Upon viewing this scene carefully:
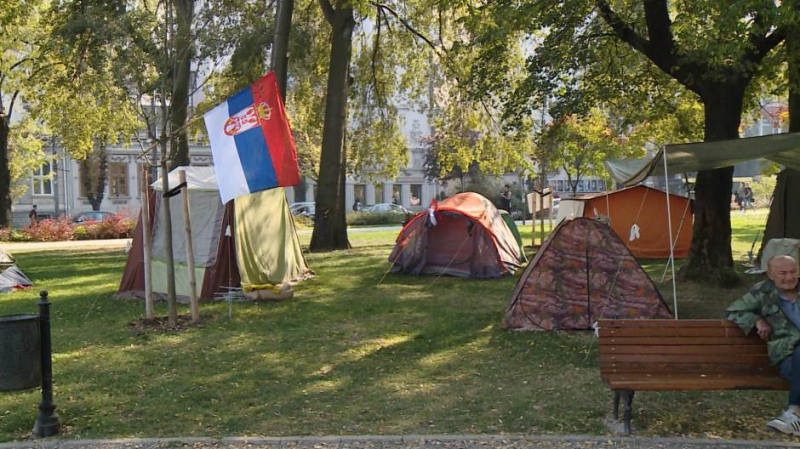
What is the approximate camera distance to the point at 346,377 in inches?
265

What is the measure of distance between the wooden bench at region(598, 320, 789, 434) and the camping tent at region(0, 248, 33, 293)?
11.3 meters

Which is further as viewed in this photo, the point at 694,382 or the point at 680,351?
the point at 680,351

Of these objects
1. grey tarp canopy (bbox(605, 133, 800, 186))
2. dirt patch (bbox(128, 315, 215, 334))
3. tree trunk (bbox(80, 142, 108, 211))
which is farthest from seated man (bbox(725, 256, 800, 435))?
tree trunk (bbox(80, 142, 108, 211))

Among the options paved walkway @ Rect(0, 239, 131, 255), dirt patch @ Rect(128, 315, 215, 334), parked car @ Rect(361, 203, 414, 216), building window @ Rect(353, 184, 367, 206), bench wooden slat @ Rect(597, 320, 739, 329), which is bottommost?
dirt patch @ Rect(128, 315, 215, 334)

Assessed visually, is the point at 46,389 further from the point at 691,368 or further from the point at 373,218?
the point at 373,218

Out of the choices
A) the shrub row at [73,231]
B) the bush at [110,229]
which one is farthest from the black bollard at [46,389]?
the bush at [110,229]

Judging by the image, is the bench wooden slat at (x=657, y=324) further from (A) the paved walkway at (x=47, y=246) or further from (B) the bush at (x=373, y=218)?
(B) the bush at (x=373, y=218)

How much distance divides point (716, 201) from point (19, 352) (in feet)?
33.3

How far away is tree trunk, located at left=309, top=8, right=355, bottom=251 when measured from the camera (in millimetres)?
18531

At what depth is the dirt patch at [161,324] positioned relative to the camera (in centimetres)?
883

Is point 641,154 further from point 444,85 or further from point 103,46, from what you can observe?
point 103,46

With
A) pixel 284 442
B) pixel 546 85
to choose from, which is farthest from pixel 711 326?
pixel 546 85

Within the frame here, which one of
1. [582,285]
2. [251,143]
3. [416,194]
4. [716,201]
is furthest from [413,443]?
[416,194]

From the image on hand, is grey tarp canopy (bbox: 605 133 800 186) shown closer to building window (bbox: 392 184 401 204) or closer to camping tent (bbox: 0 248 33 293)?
camping tent (bbox: 0 248 33 293)
